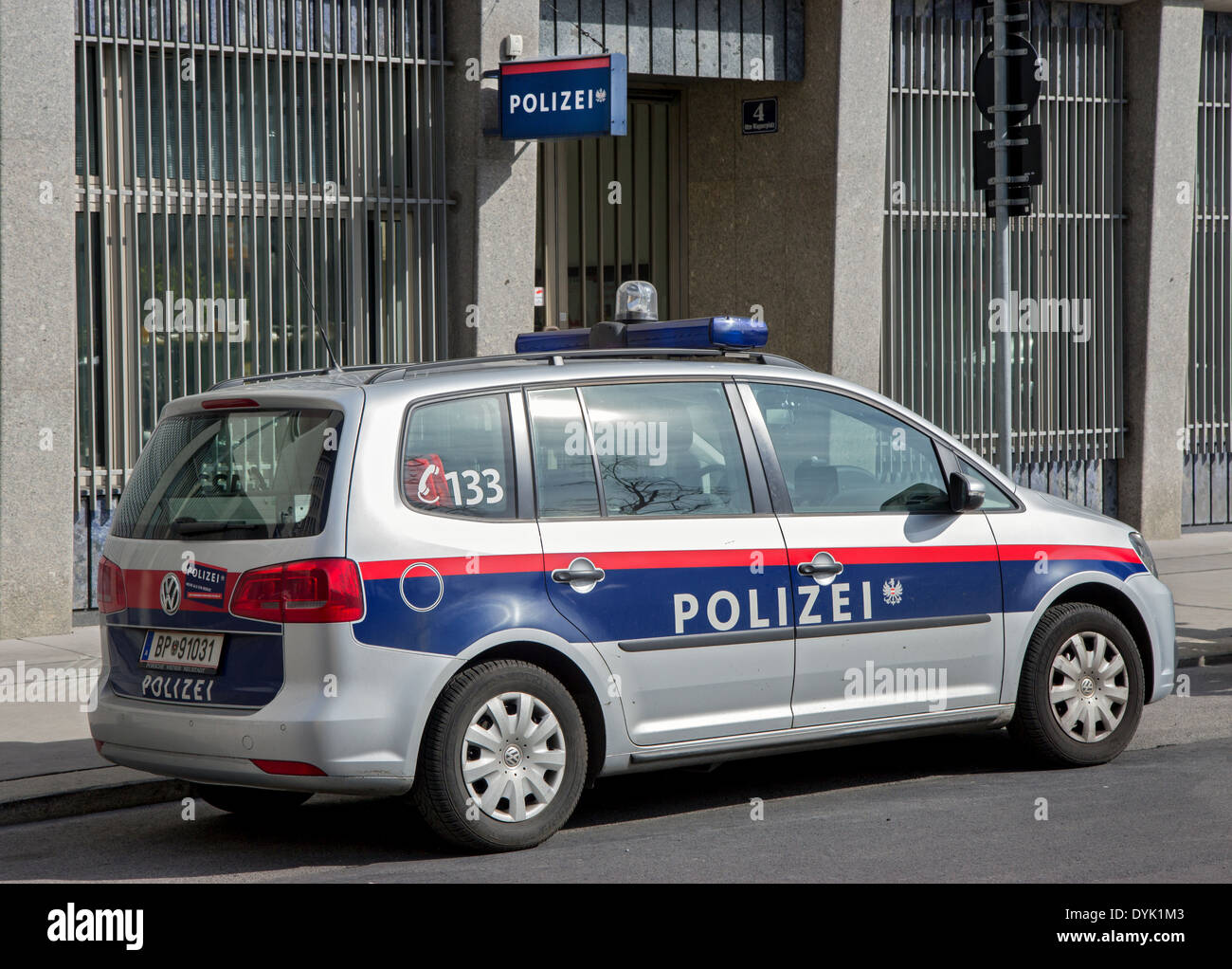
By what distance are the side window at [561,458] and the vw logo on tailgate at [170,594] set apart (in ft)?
4.26

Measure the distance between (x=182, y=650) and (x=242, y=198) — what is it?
20.4ft

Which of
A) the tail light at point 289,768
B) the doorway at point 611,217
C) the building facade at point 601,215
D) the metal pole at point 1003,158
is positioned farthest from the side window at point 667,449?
the doorway at point 611,217

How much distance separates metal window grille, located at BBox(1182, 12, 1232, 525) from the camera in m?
15.8

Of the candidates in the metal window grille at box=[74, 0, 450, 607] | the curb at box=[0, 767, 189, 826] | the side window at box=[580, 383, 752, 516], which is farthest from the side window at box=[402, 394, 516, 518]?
the metal window grille at box=[74, 0, 450, 607]

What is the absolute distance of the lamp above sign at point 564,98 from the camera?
11062mm

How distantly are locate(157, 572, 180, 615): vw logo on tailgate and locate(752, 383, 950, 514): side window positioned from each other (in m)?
2.33

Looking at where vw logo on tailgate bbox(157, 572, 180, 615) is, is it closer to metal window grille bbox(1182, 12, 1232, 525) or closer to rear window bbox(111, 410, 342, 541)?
rear window bbox(111, 410, 342, 541)

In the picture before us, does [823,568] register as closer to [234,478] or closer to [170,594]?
[234,478]

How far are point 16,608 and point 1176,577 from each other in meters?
8.57

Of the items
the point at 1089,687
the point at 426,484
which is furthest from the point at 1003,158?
the point at 426,484

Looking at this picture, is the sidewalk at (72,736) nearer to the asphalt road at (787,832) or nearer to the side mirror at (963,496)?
the asphalt road at (787,832)

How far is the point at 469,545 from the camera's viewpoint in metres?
5.66

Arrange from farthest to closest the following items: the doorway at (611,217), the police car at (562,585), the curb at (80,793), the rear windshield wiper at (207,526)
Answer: the doorway at (611,217) < the curb at (80,793) < the rear windshield wiper at (207,526) < the police car at (562,585)
